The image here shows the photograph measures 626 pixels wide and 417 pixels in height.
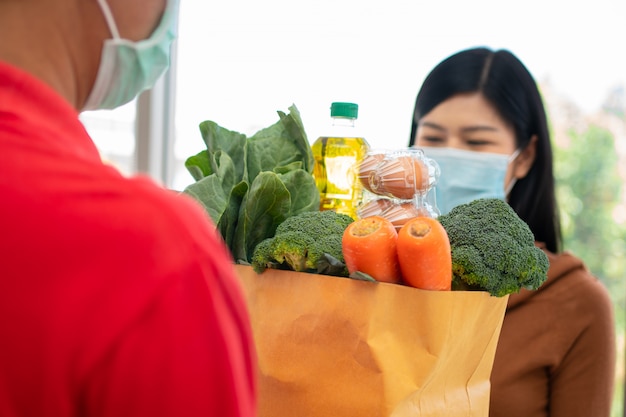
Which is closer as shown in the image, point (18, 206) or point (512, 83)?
point (18, 206)

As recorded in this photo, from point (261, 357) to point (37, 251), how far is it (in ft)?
1.64

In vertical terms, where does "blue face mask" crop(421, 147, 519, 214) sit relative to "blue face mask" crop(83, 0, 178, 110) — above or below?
below

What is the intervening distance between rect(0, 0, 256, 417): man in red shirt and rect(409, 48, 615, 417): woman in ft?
4.13

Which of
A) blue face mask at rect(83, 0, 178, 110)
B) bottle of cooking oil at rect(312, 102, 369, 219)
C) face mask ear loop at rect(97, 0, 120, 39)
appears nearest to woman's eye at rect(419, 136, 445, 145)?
bottle of cooking oil at rect(312, 102, 369, 219)

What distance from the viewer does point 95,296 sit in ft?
1.32

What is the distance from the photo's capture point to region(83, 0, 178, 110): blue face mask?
1.90 ft

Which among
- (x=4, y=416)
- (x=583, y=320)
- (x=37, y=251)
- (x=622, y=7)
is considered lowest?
(x=583, y=320)

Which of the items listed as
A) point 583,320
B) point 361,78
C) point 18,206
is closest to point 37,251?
point 18,206

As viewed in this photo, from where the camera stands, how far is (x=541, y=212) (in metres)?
1.80

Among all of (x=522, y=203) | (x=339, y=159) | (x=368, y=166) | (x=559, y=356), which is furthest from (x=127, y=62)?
(x=522, y=203)

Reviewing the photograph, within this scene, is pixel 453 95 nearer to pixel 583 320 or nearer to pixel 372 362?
pixel 583 320

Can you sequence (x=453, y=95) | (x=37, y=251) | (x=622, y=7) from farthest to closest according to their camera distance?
(x=622, y=7), (x=453, y=95), (x=37, y=251)

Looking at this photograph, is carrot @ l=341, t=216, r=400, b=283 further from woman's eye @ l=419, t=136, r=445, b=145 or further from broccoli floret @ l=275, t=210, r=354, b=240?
woman's eye @ l=419, t=136, r=445, b=145

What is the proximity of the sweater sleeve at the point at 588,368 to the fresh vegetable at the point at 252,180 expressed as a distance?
877 millimetres
